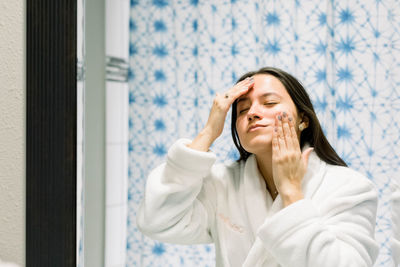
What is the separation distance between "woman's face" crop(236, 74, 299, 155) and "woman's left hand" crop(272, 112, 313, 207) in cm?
2

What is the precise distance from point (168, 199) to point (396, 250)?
0.75 metres

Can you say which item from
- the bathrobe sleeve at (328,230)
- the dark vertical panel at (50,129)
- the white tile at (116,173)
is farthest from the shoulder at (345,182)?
the white tile at (116,173)

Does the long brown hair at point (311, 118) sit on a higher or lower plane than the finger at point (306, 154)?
higher

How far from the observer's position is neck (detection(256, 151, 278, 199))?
2.93 ft

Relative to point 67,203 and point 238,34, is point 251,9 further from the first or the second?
point 67,203

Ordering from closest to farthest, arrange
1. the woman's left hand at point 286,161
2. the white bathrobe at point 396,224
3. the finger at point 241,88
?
the woman's left hand at point 286,161 → the finger at point 241,88 → the white bathrobe at point 396,224

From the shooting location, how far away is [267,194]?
2.95ft

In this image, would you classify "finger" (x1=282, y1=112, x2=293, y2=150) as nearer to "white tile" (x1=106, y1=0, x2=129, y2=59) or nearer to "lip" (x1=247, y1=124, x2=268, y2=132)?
"lip" (x1=247, y1=124, x2=268, y2=132)

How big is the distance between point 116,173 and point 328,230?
94 cm

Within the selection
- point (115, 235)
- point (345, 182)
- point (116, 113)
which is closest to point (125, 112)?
point (116, 113)

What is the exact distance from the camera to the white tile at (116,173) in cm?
142

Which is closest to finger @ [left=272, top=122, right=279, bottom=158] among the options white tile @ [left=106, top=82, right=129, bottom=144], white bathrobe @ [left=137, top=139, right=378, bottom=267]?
white bathrobe @ [left=137, top=139, right=378, bottom=267]

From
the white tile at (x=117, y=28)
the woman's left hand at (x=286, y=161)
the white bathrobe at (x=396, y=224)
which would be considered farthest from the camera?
the white tile at (x=117, y=28)
